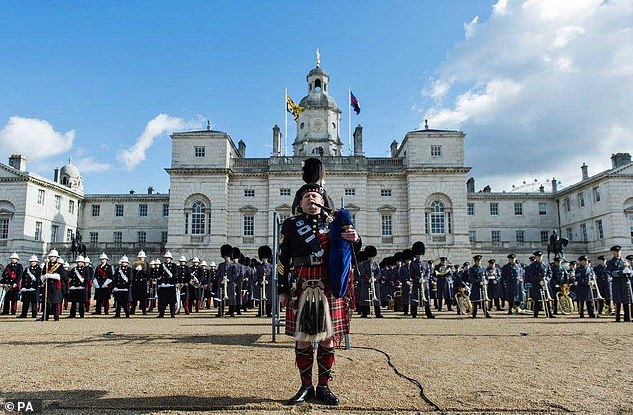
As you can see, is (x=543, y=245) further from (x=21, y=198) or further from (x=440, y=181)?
(x=21, y=198)

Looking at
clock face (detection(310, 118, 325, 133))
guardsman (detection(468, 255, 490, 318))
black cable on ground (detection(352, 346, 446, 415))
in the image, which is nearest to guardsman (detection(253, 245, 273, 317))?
guardsman (detection(468, 255, 490, 318))

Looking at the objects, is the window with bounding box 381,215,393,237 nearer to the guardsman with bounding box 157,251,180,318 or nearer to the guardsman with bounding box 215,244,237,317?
the guardsman with bounding box 215,244,237,317

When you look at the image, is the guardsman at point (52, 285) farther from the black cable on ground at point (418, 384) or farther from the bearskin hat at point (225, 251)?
the black cable on ground at point (418, 384)

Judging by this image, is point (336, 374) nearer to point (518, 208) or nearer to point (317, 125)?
point (317, 125)

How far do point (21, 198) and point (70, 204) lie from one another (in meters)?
8.09

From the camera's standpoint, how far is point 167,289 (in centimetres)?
1669

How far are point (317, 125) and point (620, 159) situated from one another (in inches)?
1315

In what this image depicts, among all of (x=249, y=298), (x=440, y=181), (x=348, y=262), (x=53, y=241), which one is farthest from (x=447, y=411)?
(x=53, y=241)

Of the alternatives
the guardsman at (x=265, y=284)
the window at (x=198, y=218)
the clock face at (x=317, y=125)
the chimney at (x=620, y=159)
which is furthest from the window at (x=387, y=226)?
the guardsman at (x=265, y=284)

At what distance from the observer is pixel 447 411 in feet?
14.4

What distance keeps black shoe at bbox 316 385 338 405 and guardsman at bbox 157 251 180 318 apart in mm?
12669

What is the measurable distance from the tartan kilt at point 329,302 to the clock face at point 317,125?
49488 millimetres

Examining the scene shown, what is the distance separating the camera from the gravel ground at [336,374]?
15.0 feet

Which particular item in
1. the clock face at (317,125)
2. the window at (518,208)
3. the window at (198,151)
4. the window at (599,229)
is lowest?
the window at (599,229)
